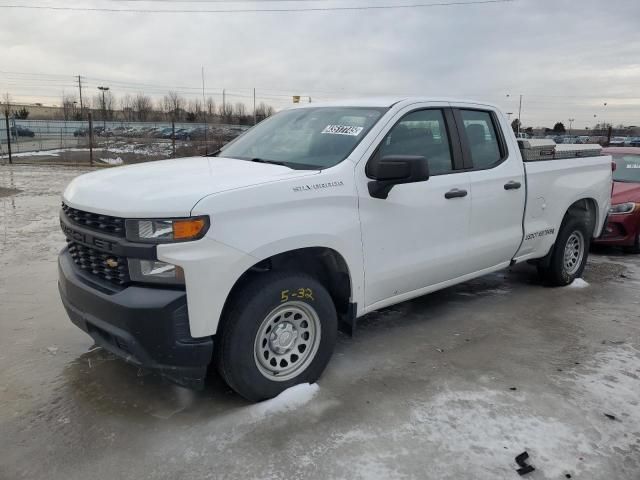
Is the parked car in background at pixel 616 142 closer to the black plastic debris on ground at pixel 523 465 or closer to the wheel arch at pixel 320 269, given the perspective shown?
the wheel arch at pixel 320 269

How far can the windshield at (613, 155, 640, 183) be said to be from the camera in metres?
8.56

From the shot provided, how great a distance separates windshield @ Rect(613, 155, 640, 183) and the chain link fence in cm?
2321

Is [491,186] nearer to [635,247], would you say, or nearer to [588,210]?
[588,210]

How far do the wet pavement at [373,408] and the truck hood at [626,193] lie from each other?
3.20 meters

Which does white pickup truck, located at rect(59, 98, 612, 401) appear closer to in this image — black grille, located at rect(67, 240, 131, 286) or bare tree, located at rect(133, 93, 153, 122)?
black grille, located at rect(67, 240, 131, 286)

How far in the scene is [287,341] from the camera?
3.46 m

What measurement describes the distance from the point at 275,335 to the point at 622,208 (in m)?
6.50

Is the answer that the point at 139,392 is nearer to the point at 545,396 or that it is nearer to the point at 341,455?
the point at 341,455

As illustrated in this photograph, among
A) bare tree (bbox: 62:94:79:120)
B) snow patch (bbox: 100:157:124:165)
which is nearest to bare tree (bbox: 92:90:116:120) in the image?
bare tree (bbox: 62:94:79:120)

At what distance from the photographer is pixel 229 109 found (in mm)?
98312

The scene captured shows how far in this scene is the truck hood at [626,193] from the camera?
7.82 meters

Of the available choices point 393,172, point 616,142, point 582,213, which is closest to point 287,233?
point 393,172

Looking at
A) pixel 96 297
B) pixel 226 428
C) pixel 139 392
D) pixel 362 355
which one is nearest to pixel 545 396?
pixel 362 355

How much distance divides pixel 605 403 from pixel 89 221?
11.4 feet
